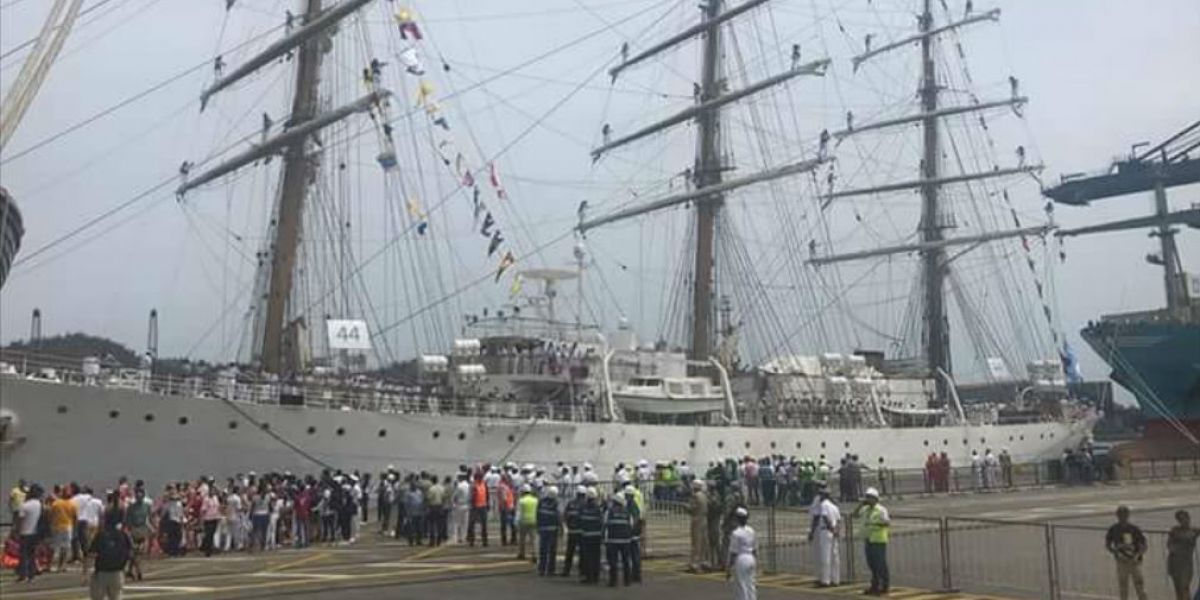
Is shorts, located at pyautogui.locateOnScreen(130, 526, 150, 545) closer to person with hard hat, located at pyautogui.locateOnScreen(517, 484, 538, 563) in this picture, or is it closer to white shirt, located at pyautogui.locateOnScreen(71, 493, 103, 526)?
white shirt, located at pyautogui.locateOnScreen(71, 493, 103, 526)

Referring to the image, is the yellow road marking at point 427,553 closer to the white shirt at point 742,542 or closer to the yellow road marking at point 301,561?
the yellow road marking at point 301,561

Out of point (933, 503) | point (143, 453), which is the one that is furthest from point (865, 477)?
point (143, 453)

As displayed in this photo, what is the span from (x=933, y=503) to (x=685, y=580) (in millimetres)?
16468

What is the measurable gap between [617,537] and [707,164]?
38370 mm

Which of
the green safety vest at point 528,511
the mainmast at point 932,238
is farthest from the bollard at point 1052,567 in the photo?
the mainmast at point 932,238

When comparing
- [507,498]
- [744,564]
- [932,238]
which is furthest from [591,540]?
[932,238]

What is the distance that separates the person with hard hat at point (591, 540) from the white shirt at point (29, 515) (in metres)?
7.88

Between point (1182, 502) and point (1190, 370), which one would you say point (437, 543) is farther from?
point (1190, 370)

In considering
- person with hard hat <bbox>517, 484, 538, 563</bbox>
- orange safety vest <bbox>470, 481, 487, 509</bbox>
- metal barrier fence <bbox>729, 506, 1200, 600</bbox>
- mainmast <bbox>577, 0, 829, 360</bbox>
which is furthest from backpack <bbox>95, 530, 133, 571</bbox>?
mainmast <bbox>577, 0, 829, 360</bbox>

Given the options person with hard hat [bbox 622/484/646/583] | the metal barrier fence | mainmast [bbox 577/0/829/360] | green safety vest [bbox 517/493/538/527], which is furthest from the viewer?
mainmast [bbox 577/0/829/360]

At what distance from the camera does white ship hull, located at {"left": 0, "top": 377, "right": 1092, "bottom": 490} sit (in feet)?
79.5

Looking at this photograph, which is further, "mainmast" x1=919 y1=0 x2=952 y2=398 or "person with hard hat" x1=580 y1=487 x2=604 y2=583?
"mainmast" x1=919 y1=0 x2=952 y2=398

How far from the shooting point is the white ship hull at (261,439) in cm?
2422

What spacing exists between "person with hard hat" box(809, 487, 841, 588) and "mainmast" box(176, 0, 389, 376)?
2286 centimetres
